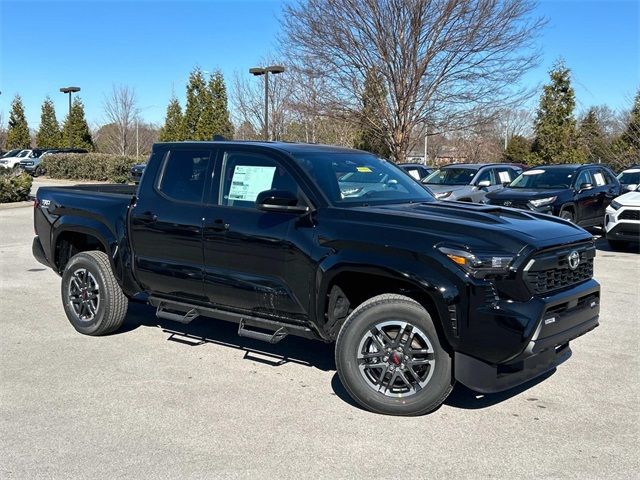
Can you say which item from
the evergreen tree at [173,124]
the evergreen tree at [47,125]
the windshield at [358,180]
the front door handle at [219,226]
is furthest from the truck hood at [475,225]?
the evergreen tree at [47,125]

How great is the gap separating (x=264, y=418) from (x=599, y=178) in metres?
12.2

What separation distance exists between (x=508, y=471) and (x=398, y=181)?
9.05 feet

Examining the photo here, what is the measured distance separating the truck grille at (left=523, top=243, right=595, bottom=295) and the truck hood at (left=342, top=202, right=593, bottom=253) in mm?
73

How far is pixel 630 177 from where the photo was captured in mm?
16812

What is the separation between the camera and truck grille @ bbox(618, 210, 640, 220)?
11.3 m

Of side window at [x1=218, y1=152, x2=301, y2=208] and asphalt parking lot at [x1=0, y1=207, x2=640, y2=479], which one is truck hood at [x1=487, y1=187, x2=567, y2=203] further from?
side window at [x1=218, y1=152, x2=301, y2=208]

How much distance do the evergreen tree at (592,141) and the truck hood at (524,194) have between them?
2083 centimetres

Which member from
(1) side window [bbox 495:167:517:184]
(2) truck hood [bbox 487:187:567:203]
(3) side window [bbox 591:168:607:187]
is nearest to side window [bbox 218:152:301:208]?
(2) truck hood [bbox 487:187:567:203]

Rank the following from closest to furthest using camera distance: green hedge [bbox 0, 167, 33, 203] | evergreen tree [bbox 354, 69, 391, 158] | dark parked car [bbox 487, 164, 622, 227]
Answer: dark parked car [bbox 487, 164, 622, 227], green hedge [bbox 0, 167, 33, 203], evergreen tree [bbox 354, 69, 391, 158]

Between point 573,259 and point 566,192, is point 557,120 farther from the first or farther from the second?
point 573,259

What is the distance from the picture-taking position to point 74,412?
4.32m

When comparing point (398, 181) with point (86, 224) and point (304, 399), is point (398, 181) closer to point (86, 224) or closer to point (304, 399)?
point (304, 399)

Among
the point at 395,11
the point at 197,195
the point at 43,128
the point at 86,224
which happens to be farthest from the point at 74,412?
the point at 43,128

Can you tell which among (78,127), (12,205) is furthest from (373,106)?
(78,127)
